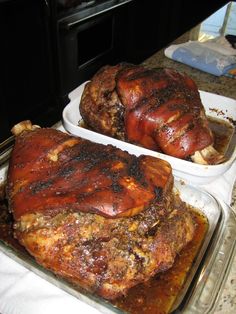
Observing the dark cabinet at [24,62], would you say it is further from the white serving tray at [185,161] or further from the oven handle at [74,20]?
the white serving tray at [185,161]

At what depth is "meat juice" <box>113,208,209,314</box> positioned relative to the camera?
0.89 metres

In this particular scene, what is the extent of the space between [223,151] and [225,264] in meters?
0.72

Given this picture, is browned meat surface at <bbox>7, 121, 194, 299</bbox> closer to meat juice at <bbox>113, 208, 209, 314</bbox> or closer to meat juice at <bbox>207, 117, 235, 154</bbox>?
meat juice at <bbox>113, 208, 209, 314</bbox>

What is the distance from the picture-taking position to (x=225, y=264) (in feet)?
2.92

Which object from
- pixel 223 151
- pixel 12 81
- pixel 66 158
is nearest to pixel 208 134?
pixel 223 151

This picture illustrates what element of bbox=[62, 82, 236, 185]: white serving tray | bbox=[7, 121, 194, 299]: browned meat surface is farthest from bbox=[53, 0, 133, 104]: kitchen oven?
bbox=[7, 121, 194, 299]: browned meat surface

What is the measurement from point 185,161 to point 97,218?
48cm

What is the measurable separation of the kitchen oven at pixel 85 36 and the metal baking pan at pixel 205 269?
71.8 inches

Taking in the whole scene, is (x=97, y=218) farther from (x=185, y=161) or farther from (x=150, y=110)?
(x=150, y=110)

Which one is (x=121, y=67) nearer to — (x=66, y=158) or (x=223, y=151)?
(x=223, y=151)

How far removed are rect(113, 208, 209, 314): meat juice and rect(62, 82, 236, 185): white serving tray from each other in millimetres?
293

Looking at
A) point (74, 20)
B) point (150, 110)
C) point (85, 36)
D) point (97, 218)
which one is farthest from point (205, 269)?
point (85, 36)

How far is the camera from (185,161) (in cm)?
121

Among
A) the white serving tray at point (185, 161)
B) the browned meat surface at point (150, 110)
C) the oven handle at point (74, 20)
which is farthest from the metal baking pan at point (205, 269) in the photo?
the oven handle at point (74, 20)
